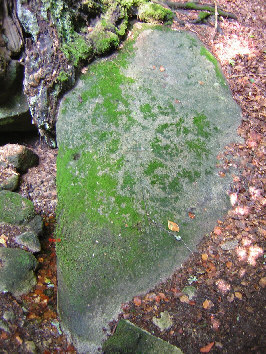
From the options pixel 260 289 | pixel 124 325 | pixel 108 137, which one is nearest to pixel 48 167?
pixel 108 137

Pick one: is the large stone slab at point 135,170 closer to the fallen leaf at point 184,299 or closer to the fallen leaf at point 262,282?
the fallen leaf at point 184,299

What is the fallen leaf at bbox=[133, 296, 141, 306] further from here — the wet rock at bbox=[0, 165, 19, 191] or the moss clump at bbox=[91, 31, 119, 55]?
the moss clump at bbox=[91, 31, 119, 55]

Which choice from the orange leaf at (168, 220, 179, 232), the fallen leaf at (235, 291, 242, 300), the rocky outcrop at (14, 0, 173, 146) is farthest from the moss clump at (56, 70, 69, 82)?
the fallen leaf at (235, 291, 242, 300)

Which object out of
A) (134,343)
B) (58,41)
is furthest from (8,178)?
(134,343)

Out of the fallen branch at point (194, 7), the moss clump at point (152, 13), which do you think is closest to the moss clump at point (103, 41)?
the moss clump at point (152, 13)

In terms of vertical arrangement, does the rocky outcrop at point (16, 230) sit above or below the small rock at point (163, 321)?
above

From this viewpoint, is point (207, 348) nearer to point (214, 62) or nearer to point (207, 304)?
point (207, 304)

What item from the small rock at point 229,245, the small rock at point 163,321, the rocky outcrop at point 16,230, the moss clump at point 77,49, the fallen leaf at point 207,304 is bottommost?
the small rock at point 163,321

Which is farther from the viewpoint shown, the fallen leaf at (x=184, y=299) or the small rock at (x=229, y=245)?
the small rock at (x=229, y=245)
